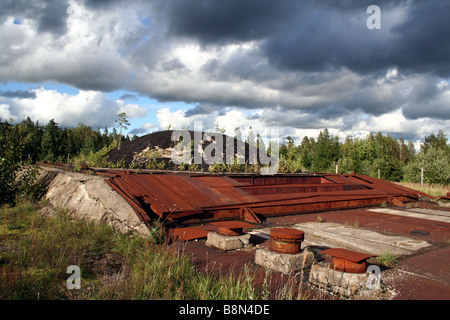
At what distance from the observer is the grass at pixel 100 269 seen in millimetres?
2961

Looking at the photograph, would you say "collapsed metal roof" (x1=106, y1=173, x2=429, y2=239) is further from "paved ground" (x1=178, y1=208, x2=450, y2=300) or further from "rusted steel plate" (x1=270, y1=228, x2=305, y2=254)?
"rusted steel plate" (x1=270, y1=228, x2=305, y2=254)

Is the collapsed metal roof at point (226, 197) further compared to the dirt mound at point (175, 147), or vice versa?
the dirt mound at point (175, 147)

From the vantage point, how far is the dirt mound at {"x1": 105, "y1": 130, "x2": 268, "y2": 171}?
14.9m

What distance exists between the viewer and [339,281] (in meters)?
3.36

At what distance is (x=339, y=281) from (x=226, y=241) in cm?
190

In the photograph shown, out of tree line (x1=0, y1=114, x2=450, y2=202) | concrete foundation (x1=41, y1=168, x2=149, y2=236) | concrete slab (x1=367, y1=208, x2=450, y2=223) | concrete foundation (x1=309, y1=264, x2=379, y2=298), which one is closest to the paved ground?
concrete slab (x1=367, y1=208, x2=450, y2=223)

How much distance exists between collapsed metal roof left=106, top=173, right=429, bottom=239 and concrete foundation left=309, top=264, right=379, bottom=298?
249 cm

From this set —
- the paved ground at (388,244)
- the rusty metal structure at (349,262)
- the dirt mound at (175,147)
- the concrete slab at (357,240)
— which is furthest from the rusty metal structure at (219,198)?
the dirt mound at (175,147)

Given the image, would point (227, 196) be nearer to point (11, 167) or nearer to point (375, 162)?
point (11, 167)

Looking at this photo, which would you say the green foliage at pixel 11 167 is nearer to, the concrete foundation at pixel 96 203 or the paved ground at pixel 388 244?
the concrete foundation at pixel 96 203

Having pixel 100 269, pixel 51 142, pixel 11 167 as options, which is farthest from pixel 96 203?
Answer: pixel 51 142

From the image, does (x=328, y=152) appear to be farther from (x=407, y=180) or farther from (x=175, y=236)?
(x=175, y=236)

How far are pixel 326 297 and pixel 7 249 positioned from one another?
4523 millimetres
